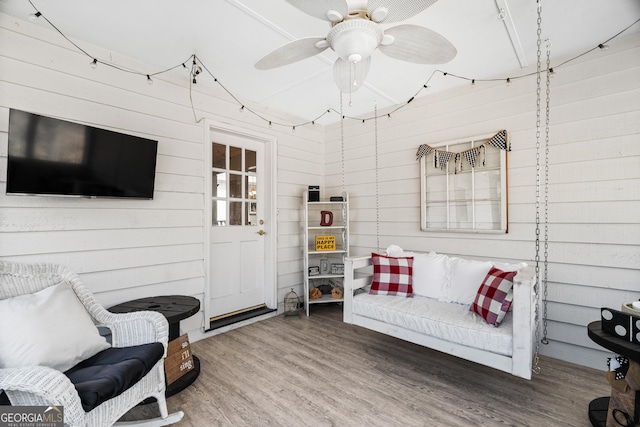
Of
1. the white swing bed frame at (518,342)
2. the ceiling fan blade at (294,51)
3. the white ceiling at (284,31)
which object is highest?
the white ceiling at (284,31)

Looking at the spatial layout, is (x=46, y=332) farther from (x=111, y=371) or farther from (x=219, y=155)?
(x=219, y=155)

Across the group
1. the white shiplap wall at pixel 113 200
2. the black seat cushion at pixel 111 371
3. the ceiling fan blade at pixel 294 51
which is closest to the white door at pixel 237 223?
the white shiplap wall at pixel 113 200

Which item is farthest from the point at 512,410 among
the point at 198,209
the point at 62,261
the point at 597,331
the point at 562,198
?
the point at 62,261

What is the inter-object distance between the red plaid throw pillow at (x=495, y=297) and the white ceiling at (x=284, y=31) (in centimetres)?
175

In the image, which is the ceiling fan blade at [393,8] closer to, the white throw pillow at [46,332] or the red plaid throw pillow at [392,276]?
the red plaid throw pillow at [392,276]

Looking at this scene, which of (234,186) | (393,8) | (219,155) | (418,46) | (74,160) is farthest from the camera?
(234,186)

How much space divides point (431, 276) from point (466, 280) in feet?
0.98

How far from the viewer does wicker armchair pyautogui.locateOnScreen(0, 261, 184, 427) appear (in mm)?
1244

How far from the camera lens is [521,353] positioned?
186cm

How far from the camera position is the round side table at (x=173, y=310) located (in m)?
2.14

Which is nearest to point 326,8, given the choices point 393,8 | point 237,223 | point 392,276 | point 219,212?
point 393,8

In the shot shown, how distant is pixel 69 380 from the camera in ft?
4.27

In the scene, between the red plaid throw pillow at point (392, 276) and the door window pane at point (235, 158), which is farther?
the door window pane at point (235, 158)

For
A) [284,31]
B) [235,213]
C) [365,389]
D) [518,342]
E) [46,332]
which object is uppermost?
[284,31]
